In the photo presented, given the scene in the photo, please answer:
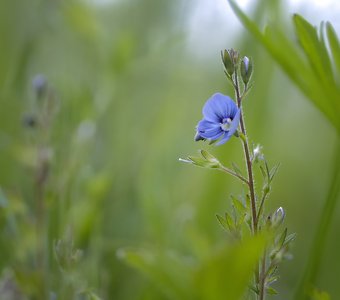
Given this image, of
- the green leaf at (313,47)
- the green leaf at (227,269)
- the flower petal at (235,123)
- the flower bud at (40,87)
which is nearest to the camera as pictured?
the green leaf at (227,269)

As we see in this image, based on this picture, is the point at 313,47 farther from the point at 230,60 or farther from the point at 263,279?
the point at 263,279

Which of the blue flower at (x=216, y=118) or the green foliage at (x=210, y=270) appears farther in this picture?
the blue flower at (x=216, y=118)

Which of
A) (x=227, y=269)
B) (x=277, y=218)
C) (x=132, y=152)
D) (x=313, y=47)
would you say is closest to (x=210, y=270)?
(x=227, y=269)

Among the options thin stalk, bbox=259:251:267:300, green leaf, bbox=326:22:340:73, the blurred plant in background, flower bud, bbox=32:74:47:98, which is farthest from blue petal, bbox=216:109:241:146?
flower bud, bbox=32:74:47:98

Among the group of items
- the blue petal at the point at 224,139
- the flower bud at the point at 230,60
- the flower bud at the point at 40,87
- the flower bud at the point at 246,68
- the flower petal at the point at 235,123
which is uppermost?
the flower bud at the point at 40,87

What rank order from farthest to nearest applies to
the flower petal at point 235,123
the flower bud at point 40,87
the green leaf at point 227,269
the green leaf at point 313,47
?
1. the flower bud at point 40,87
2. the green leaf at point 313,47
3. the flower petal at point 235,123
4. the green leaf at point 227,269

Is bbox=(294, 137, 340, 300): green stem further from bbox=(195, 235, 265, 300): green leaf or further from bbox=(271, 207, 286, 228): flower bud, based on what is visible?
bbox=(195, 235, 265, 300): green leaf

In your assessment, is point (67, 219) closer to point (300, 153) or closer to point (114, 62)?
point (114, 62)

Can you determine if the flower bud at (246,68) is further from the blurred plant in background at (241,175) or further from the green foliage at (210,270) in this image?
the green foliage at (210,270)

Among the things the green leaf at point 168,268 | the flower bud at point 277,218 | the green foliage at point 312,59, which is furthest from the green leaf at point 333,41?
the green leaf at point 168,268
